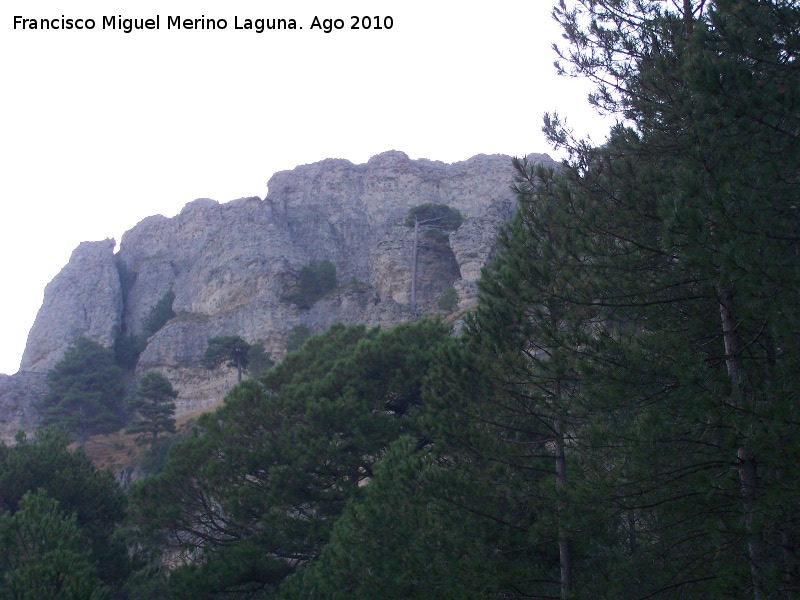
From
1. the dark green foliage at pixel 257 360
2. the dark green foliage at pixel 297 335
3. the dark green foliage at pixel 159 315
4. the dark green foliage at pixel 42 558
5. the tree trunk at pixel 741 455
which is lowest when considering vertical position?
the dark green foliage at pixel 42 558

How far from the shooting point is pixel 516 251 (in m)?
9.57

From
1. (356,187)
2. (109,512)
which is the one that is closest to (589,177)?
(109,512)

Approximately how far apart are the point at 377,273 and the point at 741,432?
4194 centimetres

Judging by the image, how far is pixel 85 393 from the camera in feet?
132

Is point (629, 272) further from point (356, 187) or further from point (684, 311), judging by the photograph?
point (356, 187)

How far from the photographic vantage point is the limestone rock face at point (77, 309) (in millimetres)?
52562

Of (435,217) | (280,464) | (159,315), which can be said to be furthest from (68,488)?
(159,315)

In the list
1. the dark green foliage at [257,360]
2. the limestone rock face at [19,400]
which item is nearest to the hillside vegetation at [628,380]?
the dark green foliage at [257,360]

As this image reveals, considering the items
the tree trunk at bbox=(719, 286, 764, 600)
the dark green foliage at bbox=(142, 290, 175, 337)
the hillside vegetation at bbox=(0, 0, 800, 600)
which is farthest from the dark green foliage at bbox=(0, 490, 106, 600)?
Answer: the dark green foliage at bbox=(142, 290, 175, 337)

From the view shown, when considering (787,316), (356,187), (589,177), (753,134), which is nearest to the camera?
→ (787,316)

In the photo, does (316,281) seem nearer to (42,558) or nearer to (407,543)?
(42,558)

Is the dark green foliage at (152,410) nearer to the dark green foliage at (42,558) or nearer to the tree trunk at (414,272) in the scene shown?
the tree trunk at (414,272)

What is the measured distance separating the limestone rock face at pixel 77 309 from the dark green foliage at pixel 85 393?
7943 mm

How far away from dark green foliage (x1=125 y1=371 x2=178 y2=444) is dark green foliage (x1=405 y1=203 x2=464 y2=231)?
19016mm
